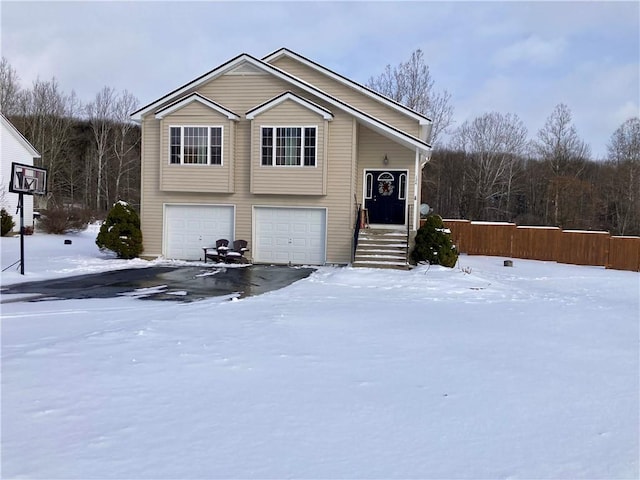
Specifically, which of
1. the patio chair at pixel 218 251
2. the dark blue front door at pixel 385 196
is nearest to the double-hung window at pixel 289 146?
the dark blue front door at pixel 385 196

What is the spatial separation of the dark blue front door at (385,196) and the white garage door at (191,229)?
5.76 metres

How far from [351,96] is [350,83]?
1.70ft

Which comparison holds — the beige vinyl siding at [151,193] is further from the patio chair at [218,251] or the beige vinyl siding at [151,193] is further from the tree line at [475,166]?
the tree line at [475,166]

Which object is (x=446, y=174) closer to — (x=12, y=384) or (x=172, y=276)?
(x=172, y=276)

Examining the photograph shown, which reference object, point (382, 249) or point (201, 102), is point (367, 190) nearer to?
point (382, 249)

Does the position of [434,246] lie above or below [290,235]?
below

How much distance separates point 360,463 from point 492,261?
21154 millimetres

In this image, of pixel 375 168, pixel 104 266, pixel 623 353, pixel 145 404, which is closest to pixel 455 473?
pixel 145 404

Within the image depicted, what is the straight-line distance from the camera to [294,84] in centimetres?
1809

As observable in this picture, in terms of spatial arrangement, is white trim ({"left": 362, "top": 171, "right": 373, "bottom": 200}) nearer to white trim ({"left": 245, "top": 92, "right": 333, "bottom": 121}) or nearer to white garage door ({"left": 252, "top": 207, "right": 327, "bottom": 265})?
white garage door ({"left": 252, "top": 207, "right": 327, "bottom": 265})

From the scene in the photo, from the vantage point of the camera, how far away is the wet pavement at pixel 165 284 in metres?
11.0

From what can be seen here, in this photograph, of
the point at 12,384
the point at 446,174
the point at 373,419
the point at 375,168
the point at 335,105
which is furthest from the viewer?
the point at 446,174

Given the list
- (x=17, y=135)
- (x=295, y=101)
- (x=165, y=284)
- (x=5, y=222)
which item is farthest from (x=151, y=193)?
(x=17, y=135)

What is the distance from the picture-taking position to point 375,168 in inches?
758
